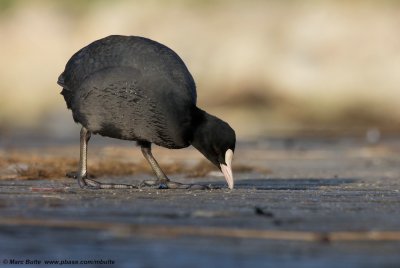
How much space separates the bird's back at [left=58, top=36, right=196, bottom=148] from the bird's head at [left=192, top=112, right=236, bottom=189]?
14 centimetres

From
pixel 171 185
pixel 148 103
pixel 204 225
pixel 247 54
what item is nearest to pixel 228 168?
pixel 171 185

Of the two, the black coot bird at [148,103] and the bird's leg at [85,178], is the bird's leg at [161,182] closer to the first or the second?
the black coot bird at [148,103]

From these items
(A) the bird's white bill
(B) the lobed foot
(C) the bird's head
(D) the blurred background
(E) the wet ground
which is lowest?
(E) the wet ground

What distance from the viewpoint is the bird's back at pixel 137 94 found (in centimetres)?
1174

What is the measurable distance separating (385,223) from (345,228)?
48 centimetres

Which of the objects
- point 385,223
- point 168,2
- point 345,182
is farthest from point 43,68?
point 385,223

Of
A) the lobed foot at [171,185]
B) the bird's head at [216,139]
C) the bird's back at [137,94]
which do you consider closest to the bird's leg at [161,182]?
the lobed foot at [171,185]

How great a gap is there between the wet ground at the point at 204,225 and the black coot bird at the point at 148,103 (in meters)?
0.59

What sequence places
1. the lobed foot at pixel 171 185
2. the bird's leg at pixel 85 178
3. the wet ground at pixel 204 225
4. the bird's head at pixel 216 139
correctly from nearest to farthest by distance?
the wet ground at pixel 204 225
the bird's head at pixel 216 139
the lobed foot at pixel 171 185
the bird's leg at pixel 85 178

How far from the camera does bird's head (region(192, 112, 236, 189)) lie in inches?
461

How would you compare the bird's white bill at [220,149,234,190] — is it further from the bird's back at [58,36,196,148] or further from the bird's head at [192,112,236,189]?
the bird's back at [58,36,196,148]

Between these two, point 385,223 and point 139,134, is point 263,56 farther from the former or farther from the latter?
point 385,223

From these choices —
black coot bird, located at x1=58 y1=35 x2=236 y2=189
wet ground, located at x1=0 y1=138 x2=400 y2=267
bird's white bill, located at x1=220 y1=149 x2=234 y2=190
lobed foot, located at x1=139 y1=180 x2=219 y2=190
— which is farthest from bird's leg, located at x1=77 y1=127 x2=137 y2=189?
bird's white bill, located at x1=220 y1=149 x2=234 y2=190

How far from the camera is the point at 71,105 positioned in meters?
12.8
